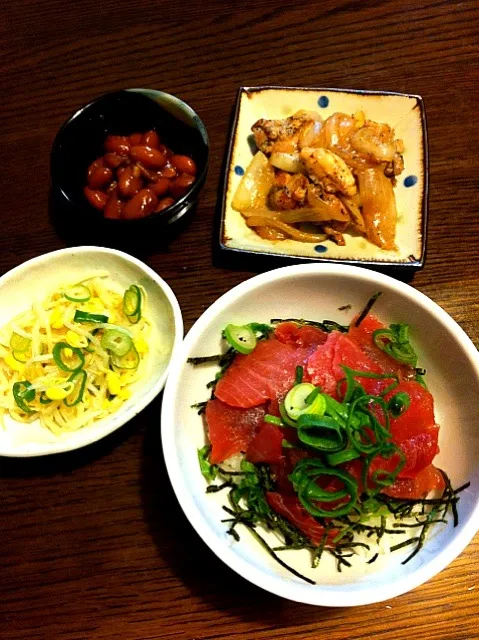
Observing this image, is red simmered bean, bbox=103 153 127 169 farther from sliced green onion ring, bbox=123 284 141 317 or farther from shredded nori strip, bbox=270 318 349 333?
shredded nori strip, bbox=270 318 349 333

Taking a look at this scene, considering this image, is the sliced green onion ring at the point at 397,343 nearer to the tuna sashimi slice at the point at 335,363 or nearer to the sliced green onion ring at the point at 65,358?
the tuna sashimi slice at the point at 335,363

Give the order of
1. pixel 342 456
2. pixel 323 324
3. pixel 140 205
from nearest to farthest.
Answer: pixel 342 456 → pixel 323 324 → pixel 140 205

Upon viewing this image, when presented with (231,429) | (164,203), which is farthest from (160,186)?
(231,429)

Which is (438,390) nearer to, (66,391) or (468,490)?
(468,490)

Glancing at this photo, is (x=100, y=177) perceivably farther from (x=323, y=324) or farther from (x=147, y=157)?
(x=323, y=324)

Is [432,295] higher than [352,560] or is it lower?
higher

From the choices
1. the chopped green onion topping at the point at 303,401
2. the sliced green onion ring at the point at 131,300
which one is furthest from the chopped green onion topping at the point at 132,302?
the chopped green onion topping at the point at 303,401

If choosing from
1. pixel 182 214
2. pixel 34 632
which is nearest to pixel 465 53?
pixel 182 214
